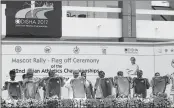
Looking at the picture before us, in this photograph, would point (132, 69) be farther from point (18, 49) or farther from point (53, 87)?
point (18, 49)

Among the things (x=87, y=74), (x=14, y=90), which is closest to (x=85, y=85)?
(x=87, y=74)

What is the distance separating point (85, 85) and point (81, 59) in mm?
1186

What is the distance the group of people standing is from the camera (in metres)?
17.1

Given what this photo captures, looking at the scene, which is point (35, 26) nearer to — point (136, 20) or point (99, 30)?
point (99, 30)

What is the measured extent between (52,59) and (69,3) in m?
8.15

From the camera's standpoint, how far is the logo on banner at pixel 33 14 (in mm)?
21766

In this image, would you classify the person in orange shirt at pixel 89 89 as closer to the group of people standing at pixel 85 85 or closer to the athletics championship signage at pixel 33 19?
the group of people standing at pixel 85 85

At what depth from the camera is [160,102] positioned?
16.6 m

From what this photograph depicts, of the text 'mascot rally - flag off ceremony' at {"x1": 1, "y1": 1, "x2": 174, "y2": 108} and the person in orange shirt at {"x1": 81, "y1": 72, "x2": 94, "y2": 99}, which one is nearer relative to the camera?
the text 'mascot rally - flag off ceremony' at {"x1": 1, "y1": 1, "x2": 174, "y2": 108}

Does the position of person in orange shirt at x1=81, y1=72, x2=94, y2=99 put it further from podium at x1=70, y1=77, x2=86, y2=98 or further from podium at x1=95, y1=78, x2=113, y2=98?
podium at x1=95, y1=78, x2=113, y2=98

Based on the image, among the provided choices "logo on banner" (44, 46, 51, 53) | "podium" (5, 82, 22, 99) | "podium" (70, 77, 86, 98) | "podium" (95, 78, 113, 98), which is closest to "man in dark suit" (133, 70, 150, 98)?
"podium" (95, 78, 113, 98)

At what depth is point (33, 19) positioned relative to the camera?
21828mm

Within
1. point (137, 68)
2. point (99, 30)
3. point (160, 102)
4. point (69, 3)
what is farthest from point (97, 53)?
point (69, 3)

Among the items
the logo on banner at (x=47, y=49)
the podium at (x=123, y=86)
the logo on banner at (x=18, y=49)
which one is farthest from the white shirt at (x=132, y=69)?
the logo on banner at (x=18, y=49)
